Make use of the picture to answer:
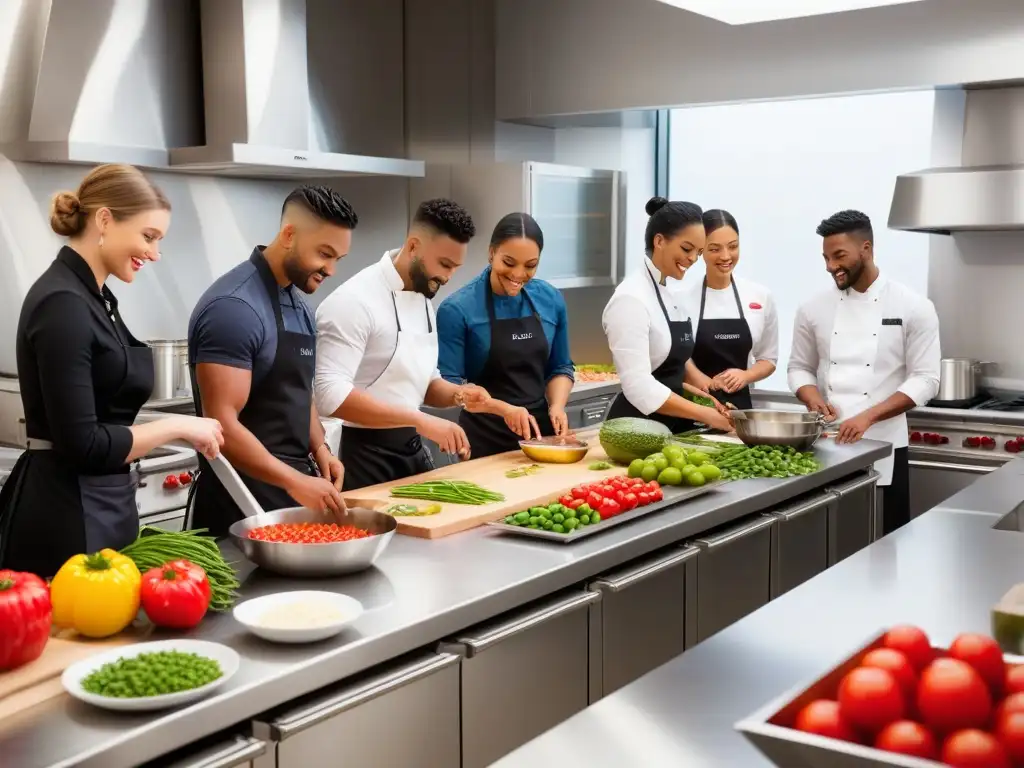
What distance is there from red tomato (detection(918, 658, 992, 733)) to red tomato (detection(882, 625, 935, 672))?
15cm

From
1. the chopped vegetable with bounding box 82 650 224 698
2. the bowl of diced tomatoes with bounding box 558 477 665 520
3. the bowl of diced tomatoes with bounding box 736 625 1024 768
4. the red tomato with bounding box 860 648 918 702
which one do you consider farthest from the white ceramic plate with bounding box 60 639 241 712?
the bowl of diced tomatoes with bounding box 558 477 665 520

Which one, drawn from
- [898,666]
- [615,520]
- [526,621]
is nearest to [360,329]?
[615,520]

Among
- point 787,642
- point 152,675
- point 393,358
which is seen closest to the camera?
point 152,675

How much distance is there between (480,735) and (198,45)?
12.4 ft

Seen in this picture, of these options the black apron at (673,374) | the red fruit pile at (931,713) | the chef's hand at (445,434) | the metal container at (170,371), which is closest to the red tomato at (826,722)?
the red fruit pile at (931,713)

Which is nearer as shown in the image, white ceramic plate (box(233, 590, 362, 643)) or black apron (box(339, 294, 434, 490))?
white ceramic plate (box(233, 590, 362, 643))

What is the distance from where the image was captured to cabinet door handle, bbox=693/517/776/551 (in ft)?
9.63

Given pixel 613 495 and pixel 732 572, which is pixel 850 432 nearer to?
pixel 732 572

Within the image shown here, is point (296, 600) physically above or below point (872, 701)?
below

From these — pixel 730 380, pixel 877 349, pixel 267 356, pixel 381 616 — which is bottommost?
pixel 381 616

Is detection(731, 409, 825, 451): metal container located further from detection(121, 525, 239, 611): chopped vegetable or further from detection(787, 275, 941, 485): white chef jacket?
detection(121, 525, 239, 611): chopped vegetable

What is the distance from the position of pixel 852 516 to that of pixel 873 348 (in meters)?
0.96

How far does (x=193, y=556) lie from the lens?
6.72ft

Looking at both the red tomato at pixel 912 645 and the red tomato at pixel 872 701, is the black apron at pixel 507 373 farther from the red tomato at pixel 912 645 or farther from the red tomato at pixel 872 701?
the red tomato at pixel 872 701
